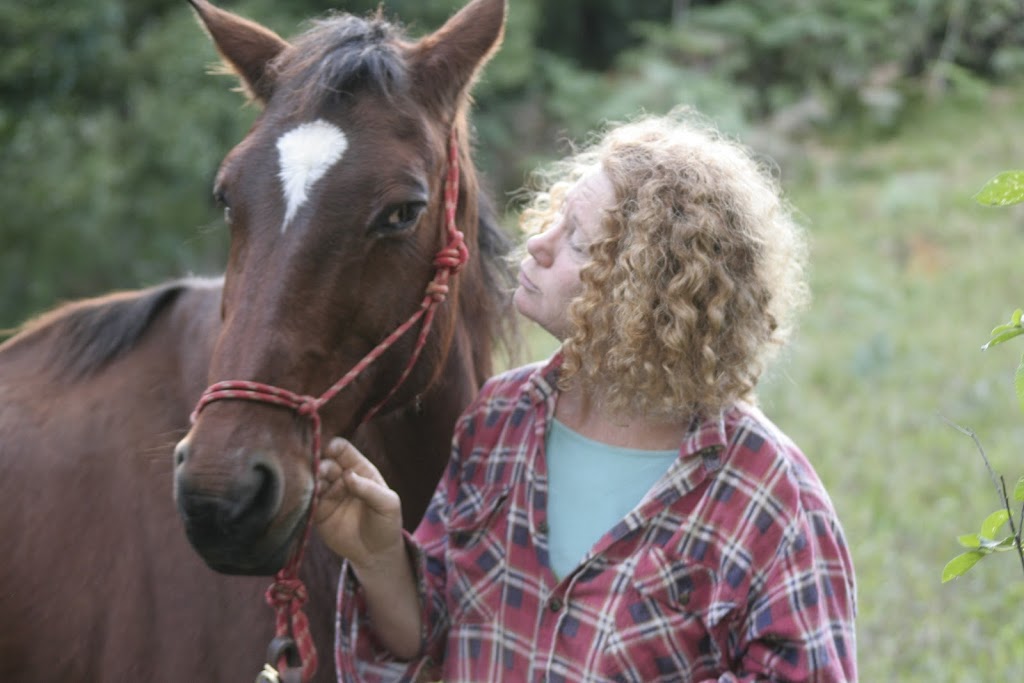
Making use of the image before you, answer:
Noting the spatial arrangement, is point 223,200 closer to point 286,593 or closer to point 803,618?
point 286,593

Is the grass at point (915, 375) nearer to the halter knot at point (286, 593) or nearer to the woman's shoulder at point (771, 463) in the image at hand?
the woman's shoulder at point (771, 463)

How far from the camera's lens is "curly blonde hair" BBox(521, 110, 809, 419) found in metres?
1.98

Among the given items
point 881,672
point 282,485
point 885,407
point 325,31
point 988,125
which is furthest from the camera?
point 988,125

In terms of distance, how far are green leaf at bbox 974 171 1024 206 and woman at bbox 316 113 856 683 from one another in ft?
1.35

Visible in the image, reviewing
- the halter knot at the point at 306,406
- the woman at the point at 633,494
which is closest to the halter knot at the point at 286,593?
the woman at the point at 633,494

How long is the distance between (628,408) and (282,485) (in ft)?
2.18

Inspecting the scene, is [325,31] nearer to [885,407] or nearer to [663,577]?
[663,577]

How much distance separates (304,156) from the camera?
2.04 meters

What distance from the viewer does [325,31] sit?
2.29 meters

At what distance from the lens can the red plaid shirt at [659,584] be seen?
188 cm

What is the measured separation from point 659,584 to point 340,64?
1.17 m

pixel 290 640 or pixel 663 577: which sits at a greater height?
pixel 663 577

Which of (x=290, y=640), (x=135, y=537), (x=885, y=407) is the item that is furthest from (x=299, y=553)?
(x=885, y=407)

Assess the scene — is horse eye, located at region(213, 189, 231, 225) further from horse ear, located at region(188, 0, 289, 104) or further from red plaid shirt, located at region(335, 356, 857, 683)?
→ red plaid shirt, located at region(335, 356, 857, 683)
